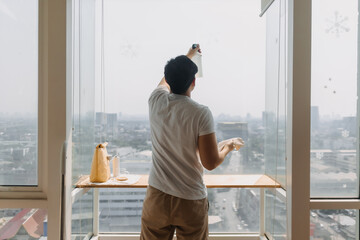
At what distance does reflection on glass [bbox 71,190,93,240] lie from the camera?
1853mm

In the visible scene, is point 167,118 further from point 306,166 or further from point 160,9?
point 160,9

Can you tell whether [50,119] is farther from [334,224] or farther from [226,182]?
[334,224]

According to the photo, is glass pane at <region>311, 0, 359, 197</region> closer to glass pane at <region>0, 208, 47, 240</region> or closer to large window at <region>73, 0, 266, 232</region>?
large window at <region>73, 0, 266, 232</region>

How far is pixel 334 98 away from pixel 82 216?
1815 mm

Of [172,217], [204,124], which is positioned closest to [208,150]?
[204,124]

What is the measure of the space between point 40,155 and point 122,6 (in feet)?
4.12

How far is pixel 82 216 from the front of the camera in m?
2.01

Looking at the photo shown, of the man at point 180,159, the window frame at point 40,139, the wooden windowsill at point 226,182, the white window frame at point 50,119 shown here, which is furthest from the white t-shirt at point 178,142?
the window frame at point 40,139

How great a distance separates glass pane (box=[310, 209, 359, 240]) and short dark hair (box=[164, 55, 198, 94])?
116 centimetres

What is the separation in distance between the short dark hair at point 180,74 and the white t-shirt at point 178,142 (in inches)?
1.8

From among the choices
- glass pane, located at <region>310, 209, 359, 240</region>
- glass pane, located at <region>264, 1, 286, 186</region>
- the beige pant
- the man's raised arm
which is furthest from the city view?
the man's raised arm

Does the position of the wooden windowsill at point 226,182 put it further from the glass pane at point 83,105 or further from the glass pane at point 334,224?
the glass pane at point 334,224

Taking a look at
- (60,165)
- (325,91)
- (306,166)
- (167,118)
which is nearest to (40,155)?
(60,165)

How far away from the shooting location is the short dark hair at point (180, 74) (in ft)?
4.66
